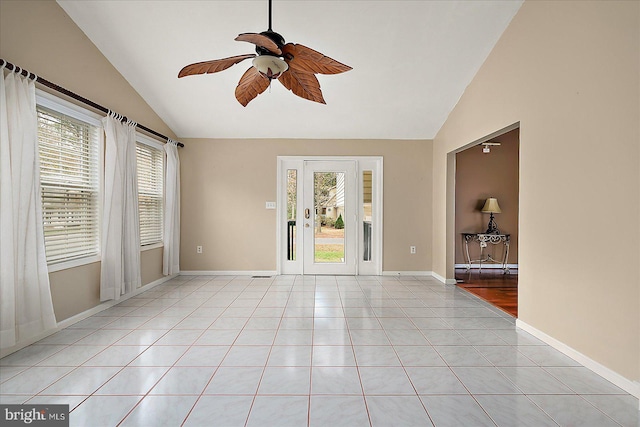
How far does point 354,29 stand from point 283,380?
3133mm

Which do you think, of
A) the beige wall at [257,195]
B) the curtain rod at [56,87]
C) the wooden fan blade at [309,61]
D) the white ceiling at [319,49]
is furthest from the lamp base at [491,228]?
the curtain rod at [56,87]

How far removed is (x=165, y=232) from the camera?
15.8ft

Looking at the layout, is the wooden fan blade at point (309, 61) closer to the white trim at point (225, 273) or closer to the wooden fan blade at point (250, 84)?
the wooden fan blade at point (250, 84)

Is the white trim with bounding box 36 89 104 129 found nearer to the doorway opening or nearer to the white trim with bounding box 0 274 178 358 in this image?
the white trim with bounding box 0 274 178 358

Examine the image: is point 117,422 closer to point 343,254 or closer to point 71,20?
point 71,20

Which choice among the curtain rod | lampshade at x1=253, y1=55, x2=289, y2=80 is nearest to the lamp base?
lampshade at x1=253, y1=55, x2=289, y2=80

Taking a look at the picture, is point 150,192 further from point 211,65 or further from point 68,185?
point 211,65

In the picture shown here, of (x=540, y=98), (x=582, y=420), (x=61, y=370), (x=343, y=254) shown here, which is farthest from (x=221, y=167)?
(x=582, y=420)

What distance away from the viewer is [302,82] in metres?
2.47

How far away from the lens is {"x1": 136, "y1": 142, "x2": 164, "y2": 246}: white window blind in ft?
14.4

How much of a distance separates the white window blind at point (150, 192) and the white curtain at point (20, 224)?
175cm

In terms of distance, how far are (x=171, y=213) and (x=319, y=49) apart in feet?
10.3

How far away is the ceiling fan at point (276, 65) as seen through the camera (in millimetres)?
2055

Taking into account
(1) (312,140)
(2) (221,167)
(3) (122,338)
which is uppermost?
(1) (312,140)
